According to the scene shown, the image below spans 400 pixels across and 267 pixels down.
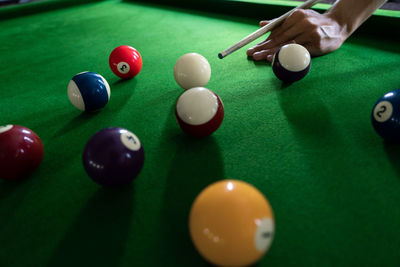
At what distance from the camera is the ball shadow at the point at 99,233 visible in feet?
3.47

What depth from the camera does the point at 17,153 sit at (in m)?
1.42

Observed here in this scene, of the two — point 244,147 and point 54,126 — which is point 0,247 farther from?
point 244,147

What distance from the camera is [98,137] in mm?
1286

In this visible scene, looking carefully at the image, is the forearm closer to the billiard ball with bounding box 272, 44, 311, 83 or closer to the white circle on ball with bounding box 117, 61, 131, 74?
the billiard ball with bounding box 272, 44, 311, 83

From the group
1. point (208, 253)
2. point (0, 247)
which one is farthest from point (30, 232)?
point (208, 253)

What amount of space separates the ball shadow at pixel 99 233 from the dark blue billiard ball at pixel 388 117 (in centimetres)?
121

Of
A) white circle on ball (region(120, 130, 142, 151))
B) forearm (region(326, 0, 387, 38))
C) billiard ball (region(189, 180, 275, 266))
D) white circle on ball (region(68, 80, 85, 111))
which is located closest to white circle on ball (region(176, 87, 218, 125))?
white circle on ball (region(120, 130, 142, 151))

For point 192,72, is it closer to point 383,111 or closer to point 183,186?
point 183,186

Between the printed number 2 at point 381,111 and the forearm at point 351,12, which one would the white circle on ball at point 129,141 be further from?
the forearm at point 351,12

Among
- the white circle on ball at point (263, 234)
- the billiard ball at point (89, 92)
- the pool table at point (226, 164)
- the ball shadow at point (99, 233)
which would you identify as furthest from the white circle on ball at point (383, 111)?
the billiard ball at point (89, 92)

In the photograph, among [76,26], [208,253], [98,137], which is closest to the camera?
[208,253]

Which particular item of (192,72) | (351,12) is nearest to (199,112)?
(192,72)

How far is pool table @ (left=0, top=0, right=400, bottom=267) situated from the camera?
1.06 metres

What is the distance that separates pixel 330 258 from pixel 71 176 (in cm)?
119
